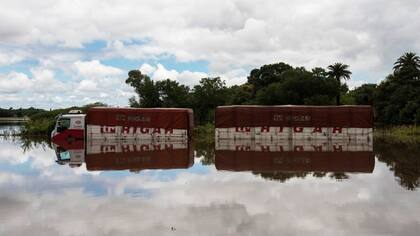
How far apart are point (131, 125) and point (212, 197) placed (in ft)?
81.7

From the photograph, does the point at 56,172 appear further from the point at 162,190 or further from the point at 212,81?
the point at 212,81

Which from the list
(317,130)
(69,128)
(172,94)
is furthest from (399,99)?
(69,128)

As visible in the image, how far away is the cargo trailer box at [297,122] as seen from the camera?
35.0 meters

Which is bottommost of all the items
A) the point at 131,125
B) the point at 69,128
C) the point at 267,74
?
the point at 69,128

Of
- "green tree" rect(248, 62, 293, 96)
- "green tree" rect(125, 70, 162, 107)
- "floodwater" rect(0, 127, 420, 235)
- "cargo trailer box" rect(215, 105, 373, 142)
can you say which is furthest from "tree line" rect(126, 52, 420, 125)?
"floodwater" rect(0, 127, 420, 235)

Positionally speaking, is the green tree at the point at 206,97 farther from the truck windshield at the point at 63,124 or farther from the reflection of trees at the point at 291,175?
the reflection of trees at the point at 291,175

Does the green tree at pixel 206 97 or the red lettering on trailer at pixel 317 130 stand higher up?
the green tree at pixel 206 97

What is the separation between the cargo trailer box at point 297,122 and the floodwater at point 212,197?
14003mm

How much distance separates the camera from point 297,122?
35.6 metres

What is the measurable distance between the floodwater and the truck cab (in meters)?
14.9

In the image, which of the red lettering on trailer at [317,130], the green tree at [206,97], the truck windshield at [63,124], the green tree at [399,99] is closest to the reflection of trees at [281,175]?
the red lettering on trailer at [317,130]

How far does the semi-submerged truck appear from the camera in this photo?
35.8m

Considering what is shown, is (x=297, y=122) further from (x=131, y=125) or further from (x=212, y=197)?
(x=212, y=197)

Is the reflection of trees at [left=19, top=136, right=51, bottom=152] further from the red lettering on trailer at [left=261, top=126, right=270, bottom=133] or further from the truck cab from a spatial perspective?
the red lettering on trailer at [left=261, top=126, right=270, bottom=133]
